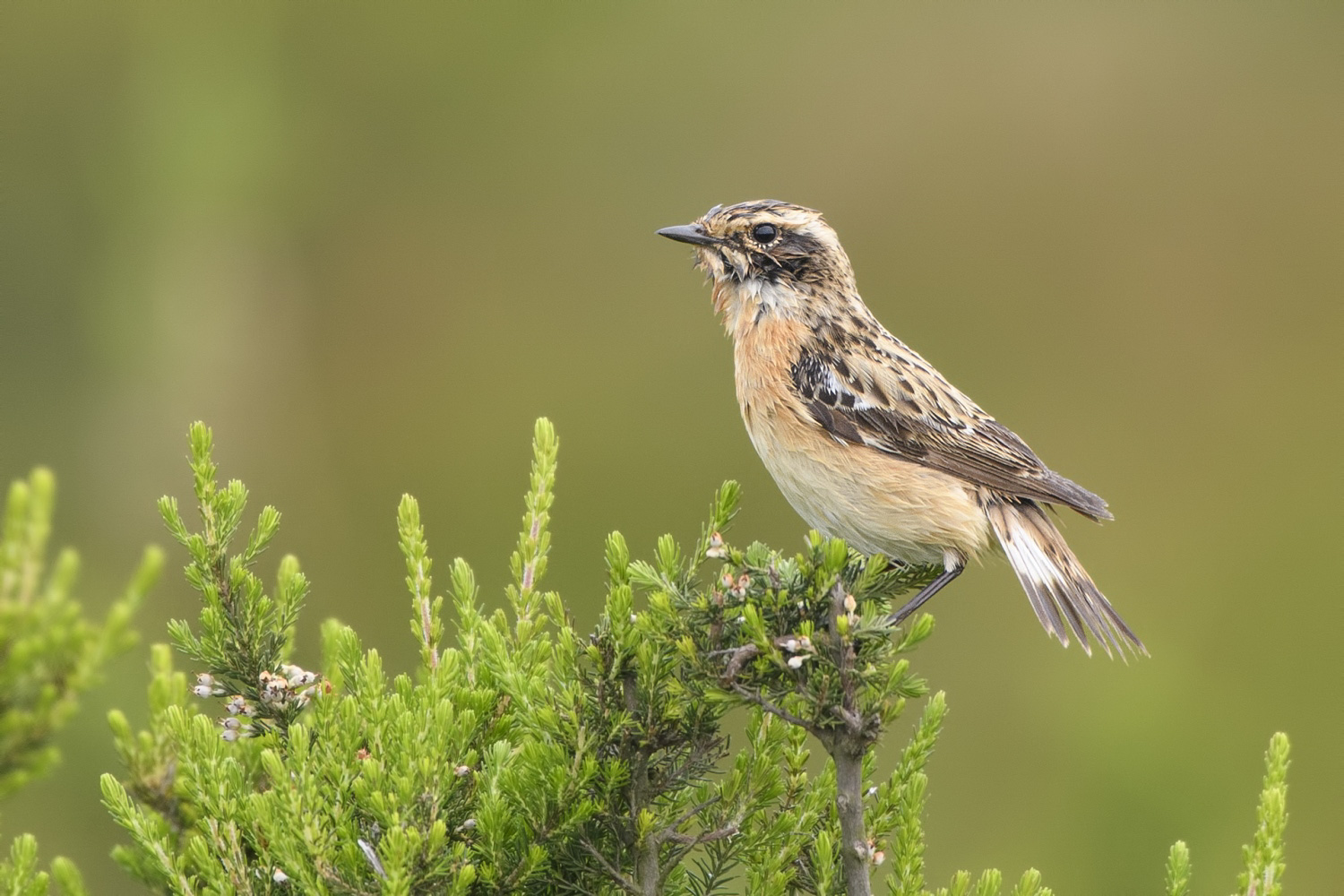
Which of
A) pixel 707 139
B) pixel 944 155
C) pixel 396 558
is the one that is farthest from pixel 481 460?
pixel 944 155

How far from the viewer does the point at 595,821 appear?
351 cm

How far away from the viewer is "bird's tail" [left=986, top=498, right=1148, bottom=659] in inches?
195

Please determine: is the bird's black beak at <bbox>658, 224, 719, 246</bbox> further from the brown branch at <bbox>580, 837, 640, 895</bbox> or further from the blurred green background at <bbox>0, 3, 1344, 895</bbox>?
the blurred green background at <bbox>0, 3, 1344, 895</bbox>

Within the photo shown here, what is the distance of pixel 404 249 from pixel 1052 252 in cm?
614

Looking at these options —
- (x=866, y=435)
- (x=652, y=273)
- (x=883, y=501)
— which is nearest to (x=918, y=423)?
(x=866, y=435)

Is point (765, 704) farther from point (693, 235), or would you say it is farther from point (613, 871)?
point (693, 235)

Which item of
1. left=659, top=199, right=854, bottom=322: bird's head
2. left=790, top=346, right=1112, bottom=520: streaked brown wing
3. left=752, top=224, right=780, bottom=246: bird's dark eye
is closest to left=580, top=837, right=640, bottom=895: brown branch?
left=790, top=346, right=1112, bottom=520: streaked brown wing

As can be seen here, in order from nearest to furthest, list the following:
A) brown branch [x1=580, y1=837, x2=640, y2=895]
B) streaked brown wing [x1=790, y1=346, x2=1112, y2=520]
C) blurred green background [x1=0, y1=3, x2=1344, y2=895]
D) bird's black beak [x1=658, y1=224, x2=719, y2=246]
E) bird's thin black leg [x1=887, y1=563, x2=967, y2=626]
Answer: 1. brown branch [x1=580, y1=837, x2=640, y2=895]
2. bird's thin black leg [x1=887, y1=563, x2=967, y2=626]
3. streaked brown wing [x1=790, y1=346, x2=1112, y2=520]
4. bird's black beak [x1=658, y1=224, x2=719, y2=246]
5. blurred green background [x1=0, y1=3, x2=1344, y2=895]

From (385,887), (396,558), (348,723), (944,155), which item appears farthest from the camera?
(944,155)

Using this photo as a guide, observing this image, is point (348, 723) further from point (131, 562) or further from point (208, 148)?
point (208, 148)

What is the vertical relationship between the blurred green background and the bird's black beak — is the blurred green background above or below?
above

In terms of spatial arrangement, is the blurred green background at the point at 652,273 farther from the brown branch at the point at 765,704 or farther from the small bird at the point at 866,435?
the brown branch at the point at 765,704

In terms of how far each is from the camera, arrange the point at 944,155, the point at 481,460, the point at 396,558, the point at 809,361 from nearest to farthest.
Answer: the point at 809,361
the point at 396,558
the point at 481,460
the point at 944,155

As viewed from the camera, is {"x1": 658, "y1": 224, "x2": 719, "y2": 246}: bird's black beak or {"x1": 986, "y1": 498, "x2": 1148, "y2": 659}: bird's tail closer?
{"x1": 986, "y1": 498, "x2": 1148, "y2": 659}: bird's tail
